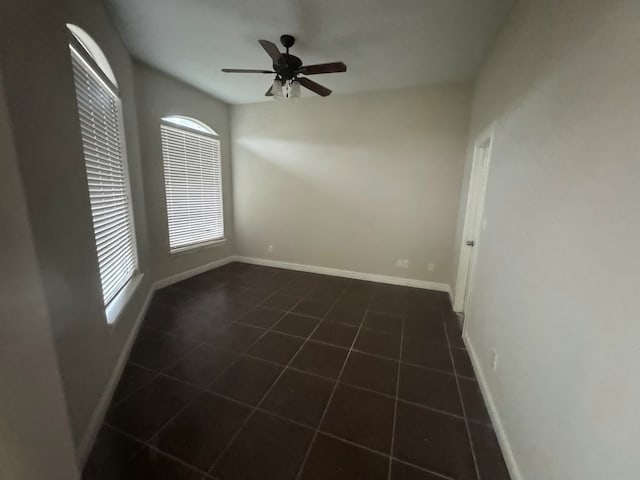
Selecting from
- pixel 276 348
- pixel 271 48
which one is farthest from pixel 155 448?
pixel 271 48

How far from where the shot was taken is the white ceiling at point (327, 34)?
2.02 m

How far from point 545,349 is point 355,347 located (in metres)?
1.51

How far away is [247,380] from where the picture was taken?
193 centimetres

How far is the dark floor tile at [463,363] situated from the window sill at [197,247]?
3.75 meters

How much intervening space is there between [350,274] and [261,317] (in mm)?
1862

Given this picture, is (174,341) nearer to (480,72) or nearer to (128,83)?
(128,83)

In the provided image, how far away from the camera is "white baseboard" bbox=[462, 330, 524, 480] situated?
4.28ft

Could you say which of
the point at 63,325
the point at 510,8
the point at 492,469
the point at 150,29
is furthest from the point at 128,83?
the point at 492,469

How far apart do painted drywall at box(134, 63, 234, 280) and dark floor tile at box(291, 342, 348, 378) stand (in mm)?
2495

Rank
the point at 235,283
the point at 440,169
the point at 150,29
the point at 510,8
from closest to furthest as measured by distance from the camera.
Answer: the point at 510,8 < the point at 150,29 < the point at 440,169 < the point at 235,283

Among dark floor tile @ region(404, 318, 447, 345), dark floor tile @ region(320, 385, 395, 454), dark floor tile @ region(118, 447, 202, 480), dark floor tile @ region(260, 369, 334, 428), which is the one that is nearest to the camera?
dark floor tile @ region(118, 447, 202, 480)

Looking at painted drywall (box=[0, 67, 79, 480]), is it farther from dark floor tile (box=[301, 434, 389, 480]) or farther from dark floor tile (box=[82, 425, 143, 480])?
dark floor tile (box=[301, 434, 389, 480])

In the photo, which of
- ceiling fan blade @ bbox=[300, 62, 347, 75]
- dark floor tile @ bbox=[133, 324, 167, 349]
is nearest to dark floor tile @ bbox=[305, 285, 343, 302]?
dark floor tile @ bbox=[133, 324, 167, 349]

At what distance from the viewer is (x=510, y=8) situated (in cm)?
193
